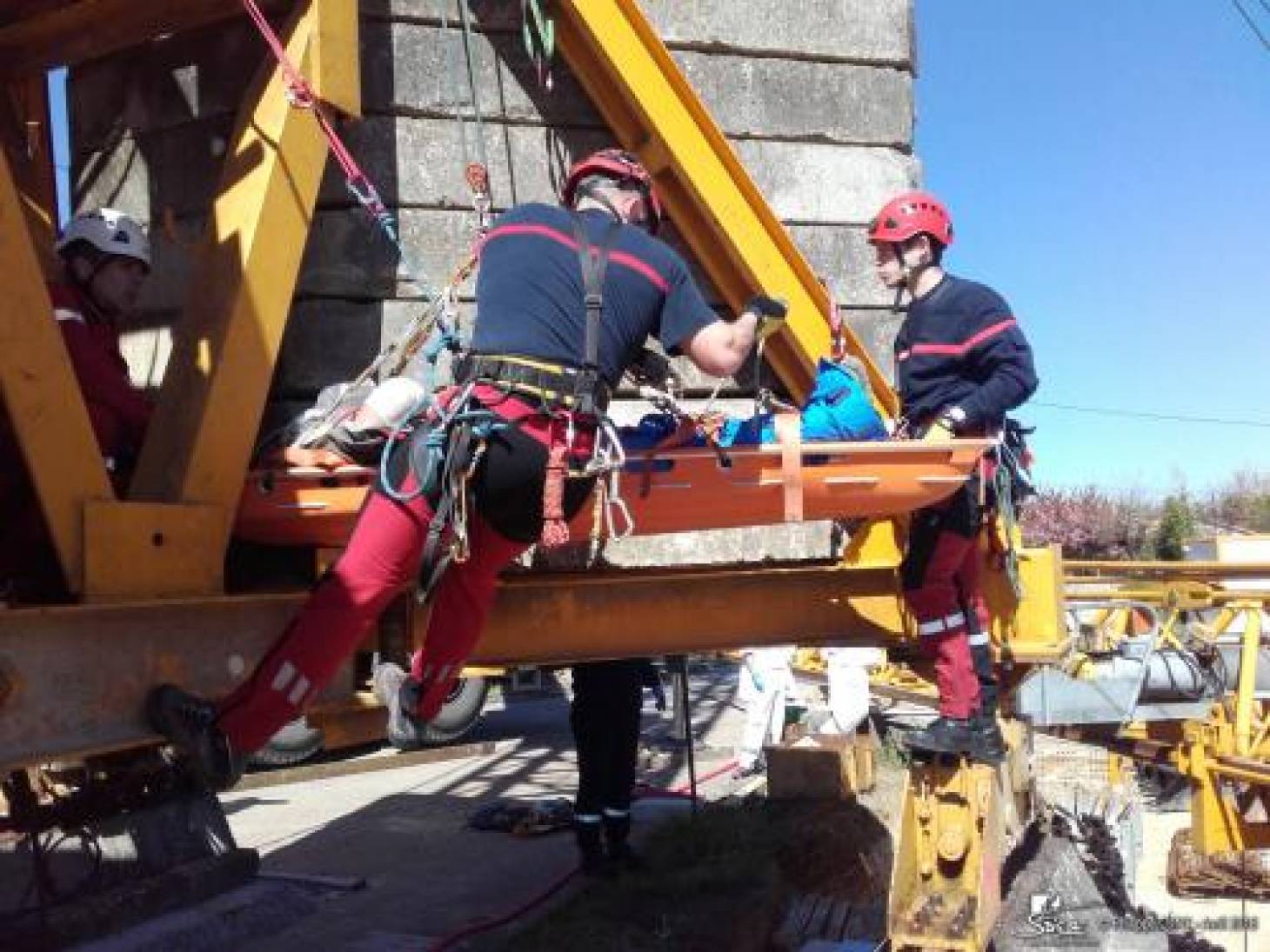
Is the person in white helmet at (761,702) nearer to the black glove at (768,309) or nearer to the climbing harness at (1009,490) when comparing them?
the climbing harness at (1009,490)

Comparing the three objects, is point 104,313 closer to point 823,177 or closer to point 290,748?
point 823,177

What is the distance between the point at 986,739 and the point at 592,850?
2303 mm

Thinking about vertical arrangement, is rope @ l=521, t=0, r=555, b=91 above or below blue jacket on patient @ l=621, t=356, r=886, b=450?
above

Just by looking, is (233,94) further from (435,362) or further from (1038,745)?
(1038,745)

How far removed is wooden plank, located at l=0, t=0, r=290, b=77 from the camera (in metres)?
4.21

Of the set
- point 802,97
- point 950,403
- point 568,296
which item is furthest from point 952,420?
point 568,296

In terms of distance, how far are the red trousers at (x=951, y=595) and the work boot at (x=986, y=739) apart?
58 millimetres

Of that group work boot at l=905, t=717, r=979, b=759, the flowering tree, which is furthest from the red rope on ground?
the flowering tree

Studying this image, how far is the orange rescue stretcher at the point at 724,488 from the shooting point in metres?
3.85

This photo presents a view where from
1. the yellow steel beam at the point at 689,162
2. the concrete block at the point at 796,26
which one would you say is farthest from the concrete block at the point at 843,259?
the concrete block at the point at 796,26

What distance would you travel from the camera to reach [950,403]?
489 cm

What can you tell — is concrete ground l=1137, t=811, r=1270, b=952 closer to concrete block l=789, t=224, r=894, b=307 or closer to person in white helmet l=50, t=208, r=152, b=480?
concrete block l=789, t=224, r=894, b=307

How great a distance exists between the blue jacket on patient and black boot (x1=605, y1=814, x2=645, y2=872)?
9.44ft

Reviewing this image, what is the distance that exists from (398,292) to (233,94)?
2.86 ft
